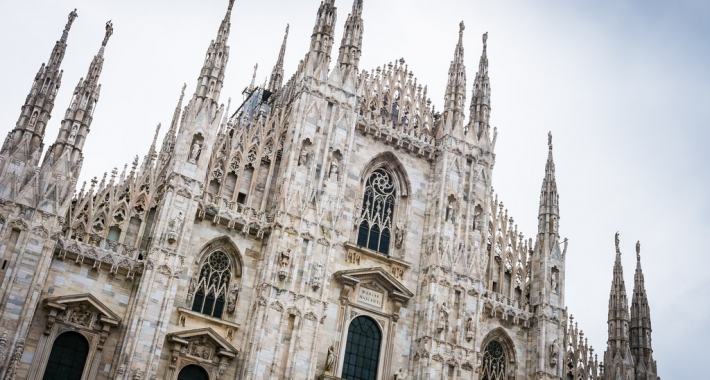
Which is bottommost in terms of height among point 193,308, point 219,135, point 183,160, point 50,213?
point 193,308

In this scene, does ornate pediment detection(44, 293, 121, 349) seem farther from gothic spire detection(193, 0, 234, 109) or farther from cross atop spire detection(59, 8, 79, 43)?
cross atop spire detection(59, 8, 79, 43)

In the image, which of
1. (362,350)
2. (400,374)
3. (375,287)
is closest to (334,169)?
(375,287)

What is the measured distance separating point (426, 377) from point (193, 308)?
792 centimetres

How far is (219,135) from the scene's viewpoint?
2445 cm

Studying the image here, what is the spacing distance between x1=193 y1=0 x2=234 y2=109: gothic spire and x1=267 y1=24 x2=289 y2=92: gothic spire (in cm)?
1206

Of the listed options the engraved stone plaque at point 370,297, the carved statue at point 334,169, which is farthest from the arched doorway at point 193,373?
the carved statue at point 334,169

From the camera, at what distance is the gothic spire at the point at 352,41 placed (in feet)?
90.6

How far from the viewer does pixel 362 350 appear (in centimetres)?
2444

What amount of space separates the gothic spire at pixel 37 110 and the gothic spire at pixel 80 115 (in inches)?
20.5

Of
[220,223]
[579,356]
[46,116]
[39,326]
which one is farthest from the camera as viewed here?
[579,356]

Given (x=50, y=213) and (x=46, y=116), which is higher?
(x=46, y=116)

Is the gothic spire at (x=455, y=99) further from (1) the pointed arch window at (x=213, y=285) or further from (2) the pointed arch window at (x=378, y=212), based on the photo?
(1) the pointed arch window at (x=213, y=285)

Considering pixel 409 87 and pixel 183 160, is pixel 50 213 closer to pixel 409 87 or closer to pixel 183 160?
pixel 183 160

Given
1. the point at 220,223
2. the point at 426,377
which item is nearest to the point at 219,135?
the point at 220,223
